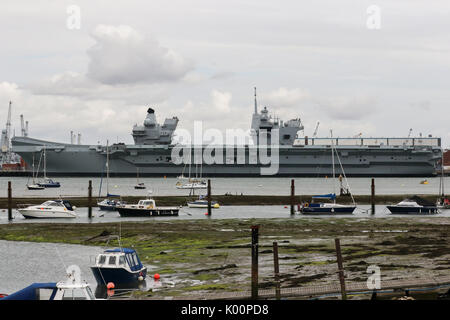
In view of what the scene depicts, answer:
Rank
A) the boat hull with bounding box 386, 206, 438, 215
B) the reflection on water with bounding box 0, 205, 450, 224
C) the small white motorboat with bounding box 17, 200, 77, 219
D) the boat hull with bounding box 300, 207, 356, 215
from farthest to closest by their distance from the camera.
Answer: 1. the boat hull with bounding box 386, 206, 438, 215
2. the boat hull with bounding box 300, 207, 356, 215
3. the small white motorboat with bounding box 17, 200, 77, 219
4. the reflection on water with bounding box 0, 205, 450, 224

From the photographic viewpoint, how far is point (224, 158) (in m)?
123

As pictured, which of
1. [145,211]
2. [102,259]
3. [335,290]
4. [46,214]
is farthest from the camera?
[145,211]

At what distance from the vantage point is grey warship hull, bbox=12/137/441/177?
386 feet

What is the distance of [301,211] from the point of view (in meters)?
51.2

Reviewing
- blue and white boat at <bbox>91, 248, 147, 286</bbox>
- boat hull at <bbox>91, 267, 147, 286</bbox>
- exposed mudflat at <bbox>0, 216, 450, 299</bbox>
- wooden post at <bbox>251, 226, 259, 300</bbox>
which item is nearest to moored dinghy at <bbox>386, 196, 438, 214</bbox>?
exposed mudflat at <bbox>0, 216, 450, 299</bbox>

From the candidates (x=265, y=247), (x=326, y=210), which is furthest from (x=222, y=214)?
(x=265, y=247)

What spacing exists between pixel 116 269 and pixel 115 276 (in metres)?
0.28

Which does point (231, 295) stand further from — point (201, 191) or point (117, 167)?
point (117, 167)

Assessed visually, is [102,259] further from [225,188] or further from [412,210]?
[225,188]

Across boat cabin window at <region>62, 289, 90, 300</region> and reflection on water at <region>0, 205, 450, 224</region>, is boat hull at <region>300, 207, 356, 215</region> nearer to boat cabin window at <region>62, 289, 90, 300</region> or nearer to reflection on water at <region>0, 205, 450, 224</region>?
reflection on water at <region>0, 205, 450, 224</region>

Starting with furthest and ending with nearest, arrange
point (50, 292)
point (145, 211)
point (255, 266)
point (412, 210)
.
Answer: point (412, 210)
point (145, 211)
point (255, 266)
point (50, 292)

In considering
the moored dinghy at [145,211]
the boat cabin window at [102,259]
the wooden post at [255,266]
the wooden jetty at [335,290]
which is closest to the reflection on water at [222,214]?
the moored dinghy at [145,211]
